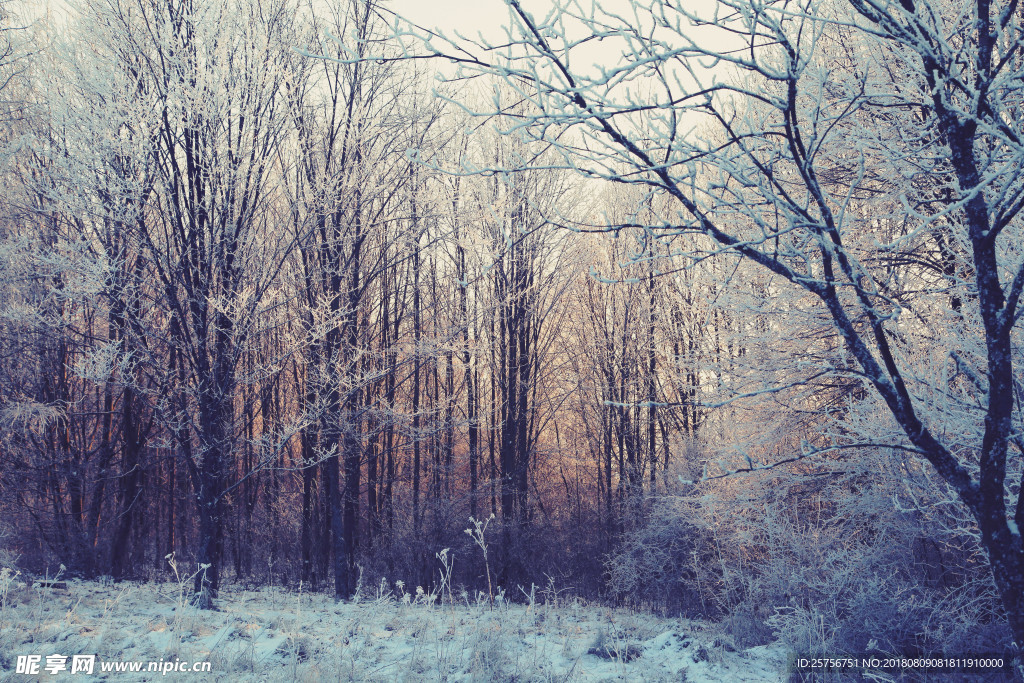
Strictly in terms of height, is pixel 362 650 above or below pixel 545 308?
below

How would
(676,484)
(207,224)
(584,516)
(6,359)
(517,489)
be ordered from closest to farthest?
(207,224) < (6,359) < (676,484) < (517,489) < (584,516)

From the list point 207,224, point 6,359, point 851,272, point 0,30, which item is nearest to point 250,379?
point 207,224

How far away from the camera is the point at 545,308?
52.7 feet

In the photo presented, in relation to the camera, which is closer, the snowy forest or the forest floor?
the snowy forest

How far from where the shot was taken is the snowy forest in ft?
7.51

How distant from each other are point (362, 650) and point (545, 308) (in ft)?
38.8

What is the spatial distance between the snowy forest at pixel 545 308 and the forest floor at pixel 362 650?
2.33 ft

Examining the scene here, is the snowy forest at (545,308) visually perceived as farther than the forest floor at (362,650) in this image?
No

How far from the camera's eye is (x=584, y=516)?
1727 centimetres

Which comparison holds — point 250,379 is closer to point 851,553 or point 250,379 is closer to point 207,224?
point 207,224

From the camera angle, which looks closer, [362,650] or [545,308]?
[362,650]

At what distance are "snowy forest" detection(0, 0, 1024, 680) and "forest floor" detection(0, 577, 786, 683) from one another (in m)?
0.71

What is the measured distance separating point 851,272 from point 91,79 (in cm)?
1008

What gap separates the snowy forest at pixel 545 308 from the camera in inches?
90.1
